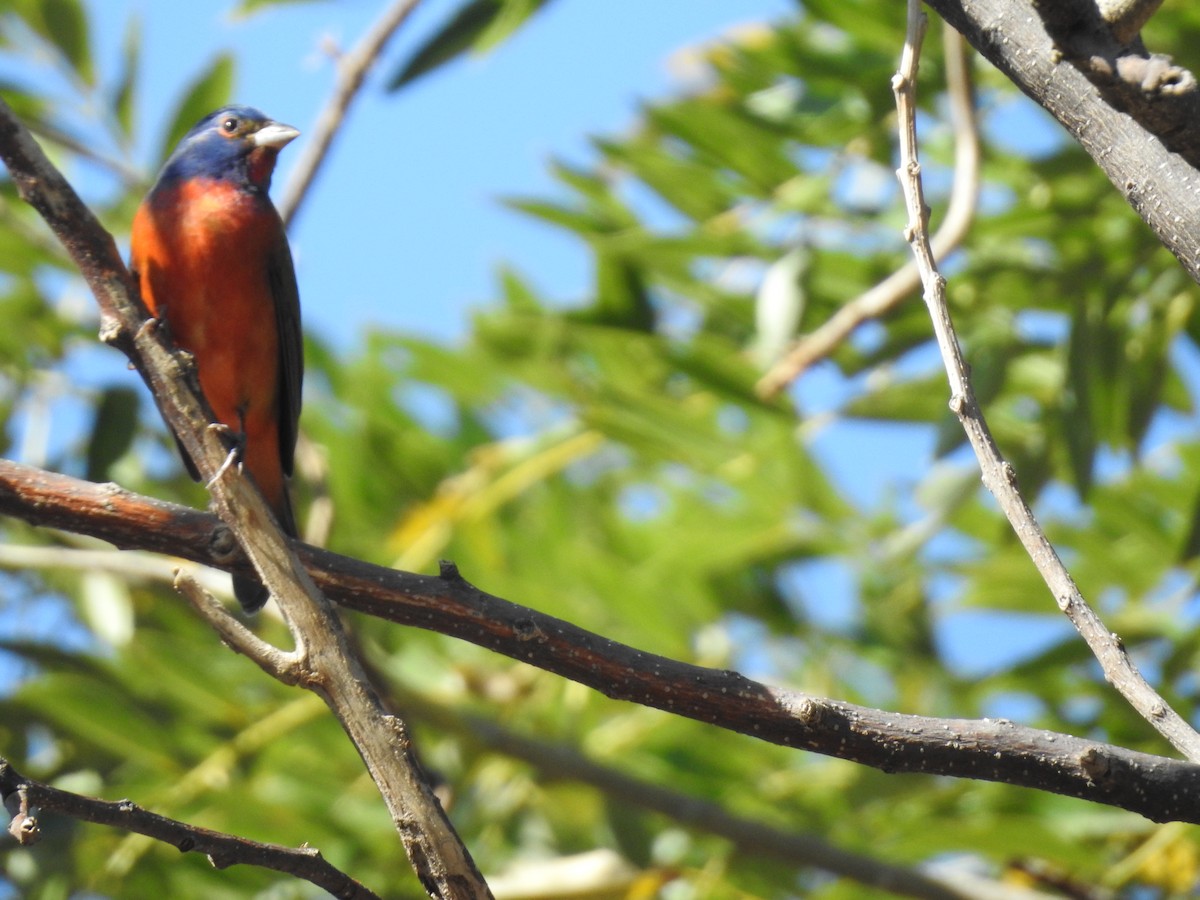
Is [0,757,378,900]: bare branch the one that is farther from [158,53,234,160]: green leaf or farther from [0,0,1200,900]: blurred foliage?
[158,53,234,160]: green leaf

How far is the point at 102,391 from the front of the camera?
4637 mm

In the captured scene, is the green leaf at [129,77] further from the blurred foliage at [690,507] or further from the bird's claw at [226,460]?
the bird's claw at [226,460]

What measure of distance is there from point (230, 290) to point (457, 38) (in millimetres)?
1065

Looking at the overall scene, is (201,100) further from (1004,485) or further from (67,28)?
(1004,485)

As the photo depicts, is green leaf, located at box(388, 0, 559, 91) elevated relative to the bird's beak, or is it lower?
lower

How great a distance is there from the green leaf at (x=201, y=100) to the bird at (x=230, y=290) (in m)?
0.19

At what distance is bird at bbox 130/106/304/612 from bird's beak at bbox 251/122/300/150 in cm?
15

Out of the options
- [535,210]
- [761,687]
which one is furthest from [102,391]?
[761,687]

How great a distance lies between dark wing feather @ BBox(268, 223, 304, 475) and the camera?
491 cm

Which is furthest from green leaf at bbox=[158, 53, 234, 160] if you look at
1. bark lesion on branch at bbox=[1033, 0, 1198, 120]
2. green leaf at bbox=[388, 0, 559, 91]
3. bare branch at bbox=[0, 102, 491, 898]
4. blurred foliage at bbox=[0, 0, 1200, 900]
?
bark lesion on branch at bbox=[1033, 0, 1198, 120]

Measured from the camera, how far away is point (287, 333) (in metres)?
4.93

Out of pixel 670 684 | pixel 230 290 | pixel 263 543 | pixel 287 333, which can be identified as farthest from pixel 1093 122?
pixel 287 333

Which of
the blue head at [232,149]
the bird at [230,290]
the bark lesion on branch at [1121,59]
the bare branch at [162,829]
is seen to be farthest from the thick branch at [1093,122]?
the blue head at [232,149]

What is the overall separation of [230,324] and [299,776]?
4.83 feet
